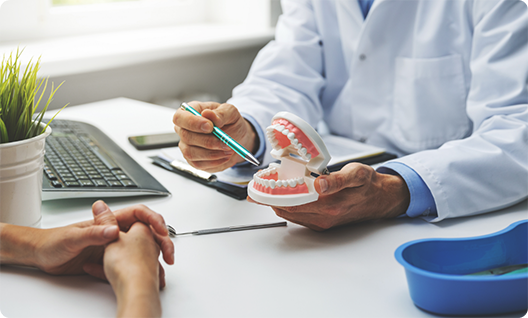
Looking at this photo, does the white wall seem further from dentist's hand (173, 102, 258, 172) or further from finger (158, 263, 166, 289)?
finger (158, 263, 166, 289)

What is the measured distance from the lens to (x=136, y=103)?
1.68 m

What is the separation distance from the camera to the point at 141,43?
198 cm

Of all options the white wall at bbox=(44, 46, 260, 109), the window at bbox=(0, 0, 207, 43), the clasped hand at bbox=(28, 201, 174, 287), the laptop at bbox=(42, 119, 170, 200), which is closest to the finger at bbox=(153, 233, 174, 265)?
the clasped hand at bbox=(28, 201, 174, 287)

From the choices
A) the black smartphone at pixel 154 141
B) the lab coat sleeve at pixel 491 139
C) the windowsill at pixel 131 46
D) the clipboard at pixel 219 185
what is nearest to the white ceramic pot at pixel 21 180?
the clipboard at pixel 219 185

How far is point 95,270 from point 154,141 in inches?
25.5

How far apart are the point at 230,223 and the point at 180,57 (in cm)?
141

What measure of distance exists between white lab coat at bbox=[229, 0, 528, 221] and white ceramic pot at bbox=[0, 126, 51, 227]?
0.52 meters

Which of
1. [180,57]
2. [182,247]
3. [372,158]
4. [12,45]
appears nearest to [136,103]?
[180,57]

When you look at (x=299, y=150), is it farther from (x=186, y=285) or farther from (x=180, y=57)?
(x=180, y=57)

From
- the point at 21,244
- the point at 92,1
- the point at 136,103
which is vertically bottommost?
the point at 136,103

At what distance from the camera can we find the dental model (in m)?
0.67

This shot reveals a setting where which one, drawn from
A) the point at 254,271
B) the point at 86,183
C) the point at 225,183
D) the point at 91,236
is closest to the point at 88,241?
the point at 91,236

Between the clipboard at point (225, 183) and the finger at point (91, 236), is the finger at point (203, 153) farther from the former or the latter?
the finger at point (91, 236)

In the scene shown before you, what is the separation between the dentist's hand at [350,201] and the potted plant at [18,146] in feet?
1.17
